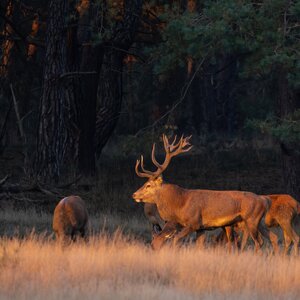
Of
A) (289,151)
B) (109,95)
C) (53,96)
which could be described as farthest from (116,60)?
(289,151)

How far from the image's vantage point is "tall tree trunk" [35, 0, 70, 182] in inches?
1033

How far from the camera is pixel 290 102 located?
23875 mm

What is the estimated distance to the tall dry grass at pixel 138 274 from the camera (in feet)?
36.4

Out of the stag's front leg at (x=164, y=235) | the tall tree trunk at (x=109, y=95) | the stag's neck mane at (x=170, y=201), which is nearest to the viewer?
the stag's front leg at (x=164, y=235)

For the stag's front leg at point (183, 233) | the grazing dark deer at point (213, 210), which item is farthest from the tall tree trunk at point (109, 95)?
the stag's front leg at point (183, 233)

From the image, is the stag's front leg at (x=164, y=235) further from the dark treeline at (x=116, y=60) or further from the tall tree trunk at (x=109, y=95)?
the tall tree trunk at (x=109, y=95)

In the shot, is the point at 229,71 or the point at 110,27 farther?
the point at 229,71

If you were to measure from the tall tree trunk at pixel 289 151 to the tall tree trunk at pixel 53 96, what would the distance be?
6.02m

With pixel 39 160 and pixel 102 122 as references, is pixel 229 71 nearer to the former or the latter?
pixel 102 122

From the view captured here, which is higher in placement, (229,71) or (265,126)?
(229,71)

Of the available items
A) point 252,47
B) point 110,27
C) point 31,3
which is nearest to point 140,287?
point 252,47

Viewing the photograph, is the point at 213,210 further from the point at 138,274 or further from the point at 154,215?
the point at 138,274

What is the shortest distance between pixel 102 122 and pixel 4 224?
1016 cm

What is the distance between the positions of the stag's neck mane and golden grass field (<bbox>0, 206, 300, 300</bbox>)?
1.99 meters
